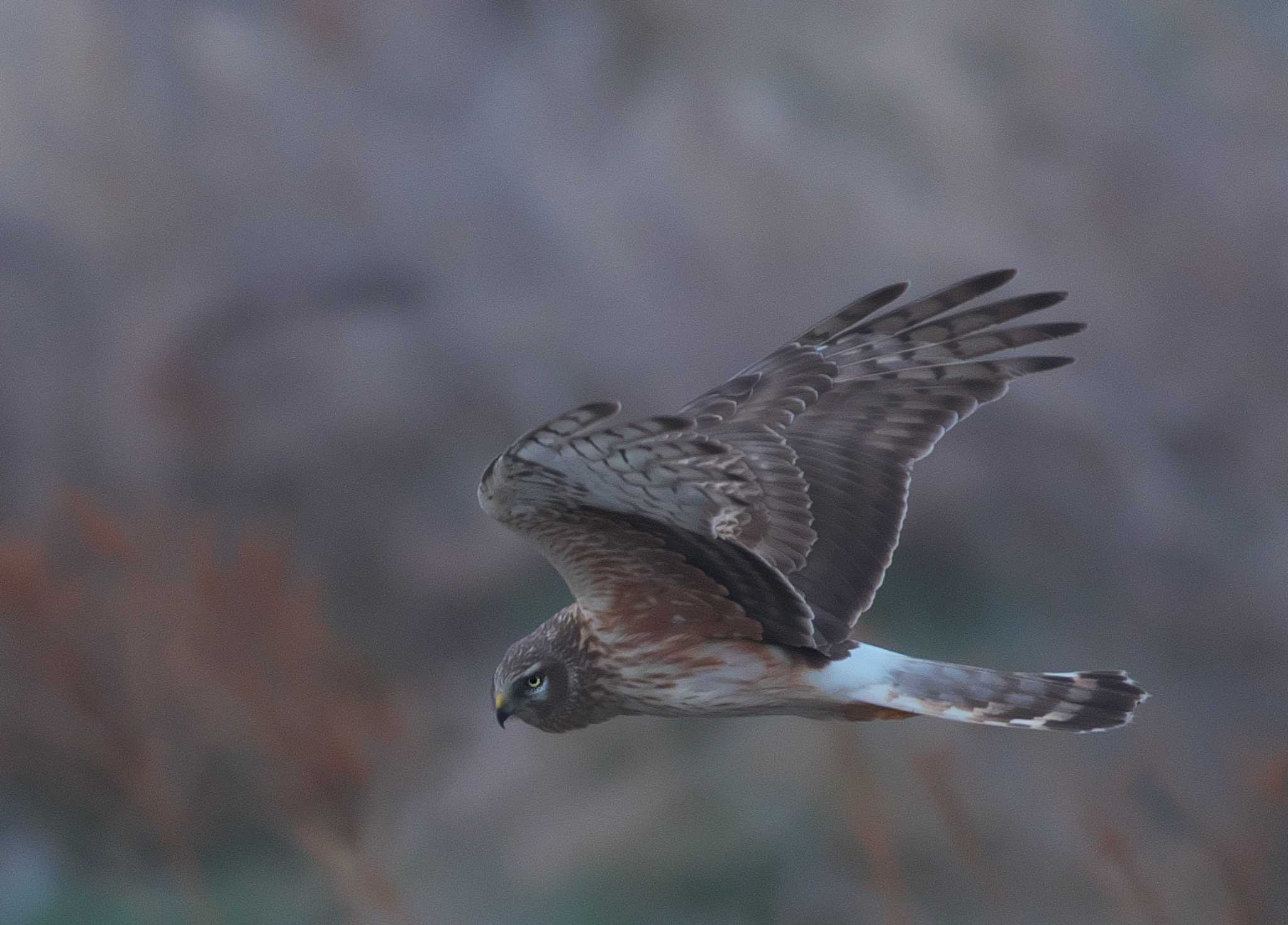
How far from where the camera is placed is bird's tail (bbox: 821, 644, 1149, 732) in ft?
5.72

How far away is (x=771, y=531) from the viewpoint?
1897 mm

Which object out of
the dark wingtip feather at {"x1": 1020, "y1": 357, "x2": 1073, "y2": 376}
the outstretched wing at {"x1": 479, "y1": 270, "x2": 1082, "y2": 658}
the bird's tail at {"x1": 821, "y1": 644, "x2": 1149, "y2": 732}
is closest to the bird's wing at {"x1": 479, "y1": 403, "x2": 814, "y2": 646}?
the outstretched wing at {"x1": 479, "y1": 270, "x2": 1082, "y2": 658}

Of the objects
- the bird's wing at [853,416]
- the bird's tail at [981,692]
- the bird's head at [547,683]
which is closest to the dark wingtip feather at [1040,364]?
the bird's wing at [853,416]

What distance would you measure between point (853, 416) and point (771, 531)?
0.32m

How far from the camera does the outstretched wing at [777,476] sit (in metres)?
1.47

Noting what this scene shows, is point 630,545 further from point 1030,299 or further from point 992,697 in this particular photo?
point 1030,299

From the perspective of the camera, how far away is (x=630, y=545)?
1676 mm

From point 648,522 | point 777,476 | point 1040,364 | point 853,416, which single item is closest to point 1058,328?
point 1040,364

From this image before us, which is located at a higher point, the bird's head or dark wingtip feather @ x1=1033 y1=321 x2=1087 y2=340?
dark wingtip feather @ x1=1033 y1=321 x2=1087 y2=340

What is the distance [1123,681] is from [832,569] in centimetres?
49

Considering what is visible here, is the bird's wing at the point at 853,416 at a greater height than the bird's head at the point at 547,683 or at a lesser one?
greater

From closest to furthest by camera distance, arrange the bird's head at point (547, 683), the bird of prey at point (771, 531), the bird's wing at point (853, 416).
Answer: the bird of prey at point (771, 531) → the bird's head at point (547, 683) → the bird's wing at point (853, 416)

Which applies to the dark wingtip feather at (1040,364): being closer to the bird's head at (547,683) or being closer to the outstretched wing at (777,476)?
the outstretched wing at (777,476)

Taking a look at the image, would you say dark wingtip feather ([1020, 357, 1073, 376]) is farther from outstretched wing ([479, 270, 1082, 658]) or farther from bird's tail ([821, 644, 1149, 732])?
bird's tail ([821, 644, 1149, 732])
